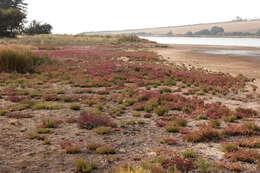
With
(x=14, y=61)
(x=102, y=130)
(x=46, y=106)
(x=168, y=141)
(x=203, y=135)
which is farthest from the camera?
(x=14, y=61)

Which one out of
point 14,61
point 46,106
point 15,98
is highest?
point 14,61

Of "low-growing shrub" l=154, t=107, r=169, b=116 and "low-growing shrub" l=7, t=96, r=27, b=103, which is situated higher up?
"low-growing shrub" l=7, t=96, r=27, b=103

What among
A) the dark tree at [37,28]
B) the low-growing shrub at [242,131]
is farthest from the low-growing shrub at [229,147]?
the dark tree at [37,28]

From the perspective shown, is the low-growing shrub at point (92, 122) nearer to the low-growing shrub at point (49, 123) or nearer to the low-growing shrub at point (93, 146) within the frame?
the low-growing shrub at point (49, 123)

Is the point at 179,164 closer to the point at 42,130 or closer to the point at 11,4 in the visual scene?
the point at 42,130

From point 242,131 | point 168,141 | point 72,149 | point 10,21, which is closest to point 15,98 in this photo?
point 72,149

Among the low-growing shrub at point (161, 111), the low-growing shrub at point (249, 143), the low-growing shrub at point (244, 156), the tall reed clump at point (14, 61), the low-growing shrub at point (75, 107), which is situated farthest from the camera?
the tall reed clump at point (14, 61)

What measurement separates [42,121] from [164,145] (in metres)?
4.59

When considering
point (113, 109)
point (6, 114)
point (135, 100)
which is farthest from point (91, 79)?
point (6, 114)

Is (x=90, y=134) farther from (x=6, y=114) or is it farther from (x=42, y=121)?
(x=6, y=114)

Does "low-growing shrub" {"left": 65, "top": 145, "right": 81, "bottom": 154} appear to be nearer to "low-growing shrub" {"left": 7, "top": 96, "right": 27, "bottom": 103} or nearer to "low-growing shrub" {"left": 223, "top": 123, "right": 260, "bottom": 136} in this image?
"low-growing shrub" {"left": 223, "top": 123, "right": 260, "bottom": 136}

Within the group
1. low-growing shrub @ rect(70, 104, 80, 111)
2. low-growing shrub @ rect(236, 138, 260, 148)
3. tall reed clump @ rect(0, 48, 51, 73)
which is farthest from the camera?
tall reed clump @ rect(0, 48, 51, 73)

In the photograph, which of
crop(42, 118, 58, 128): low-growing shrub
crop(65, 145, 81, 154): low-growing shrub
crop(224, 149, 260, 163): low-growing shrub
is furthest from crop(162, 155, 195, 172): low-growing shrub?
crop(42, 118, 58, 128): low-growing shrub

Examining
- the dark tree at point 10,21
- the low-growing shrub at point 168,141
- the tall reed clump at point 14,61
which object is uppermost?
the dark tree at point 10,21
